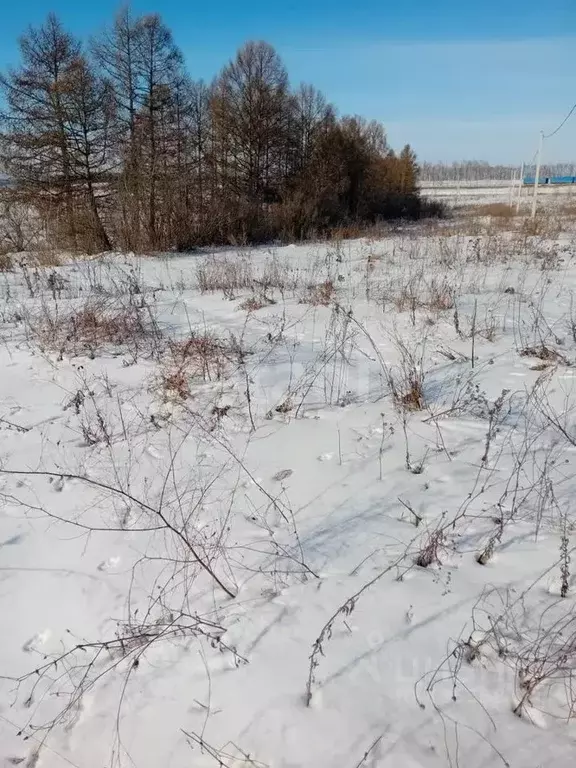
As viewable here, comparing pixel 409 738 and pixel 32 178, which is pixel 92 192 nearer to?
pixel 32 178

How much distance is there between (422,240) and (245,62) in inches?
483

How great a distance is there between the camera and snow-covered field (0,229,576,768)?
1520mm

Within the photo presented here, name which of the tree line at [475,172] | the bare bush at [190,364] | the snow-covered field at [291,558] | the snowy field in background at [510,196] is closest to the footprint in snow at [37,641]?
the snow-covered field at [291,558]

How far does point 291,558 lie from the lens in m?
2.16

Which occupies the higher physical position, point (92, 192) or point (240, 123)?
point (240, 123)

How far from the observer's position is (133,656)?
5.81ft

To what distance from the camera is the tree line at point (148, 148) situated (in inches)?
495

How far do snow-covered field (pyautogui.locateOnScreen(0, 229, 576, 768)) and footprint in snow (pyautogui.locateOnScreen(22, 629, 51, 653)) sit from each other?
0.01m

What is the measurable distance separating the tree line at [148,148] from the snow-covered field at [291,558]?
10.5 meters

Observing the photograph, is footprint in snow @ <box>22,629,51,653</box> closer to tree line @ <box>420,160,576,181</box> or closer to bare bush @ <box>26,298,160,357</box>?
bare bush @ <box>26,298,160,357</box>

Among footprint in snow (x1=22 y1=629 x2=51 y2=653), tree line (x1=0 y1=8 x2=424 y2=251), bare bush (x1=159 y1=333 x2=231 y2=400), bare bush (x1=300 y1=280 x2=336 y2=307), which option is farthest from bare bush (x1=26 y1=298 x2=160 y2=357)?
tree line (x1=0 y1=8 x2=424 y2=251)

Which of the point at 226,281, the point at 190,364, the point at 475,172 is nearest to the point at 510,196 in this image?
the point at 226,281

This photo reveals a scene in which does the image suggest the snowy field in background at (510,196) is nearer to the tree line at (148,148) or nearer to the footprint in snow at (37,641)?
the tree line at (148,148)

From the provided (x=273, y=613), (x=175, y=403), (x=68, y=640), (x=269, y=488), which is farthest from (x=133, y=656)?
(x=175, y=403)
